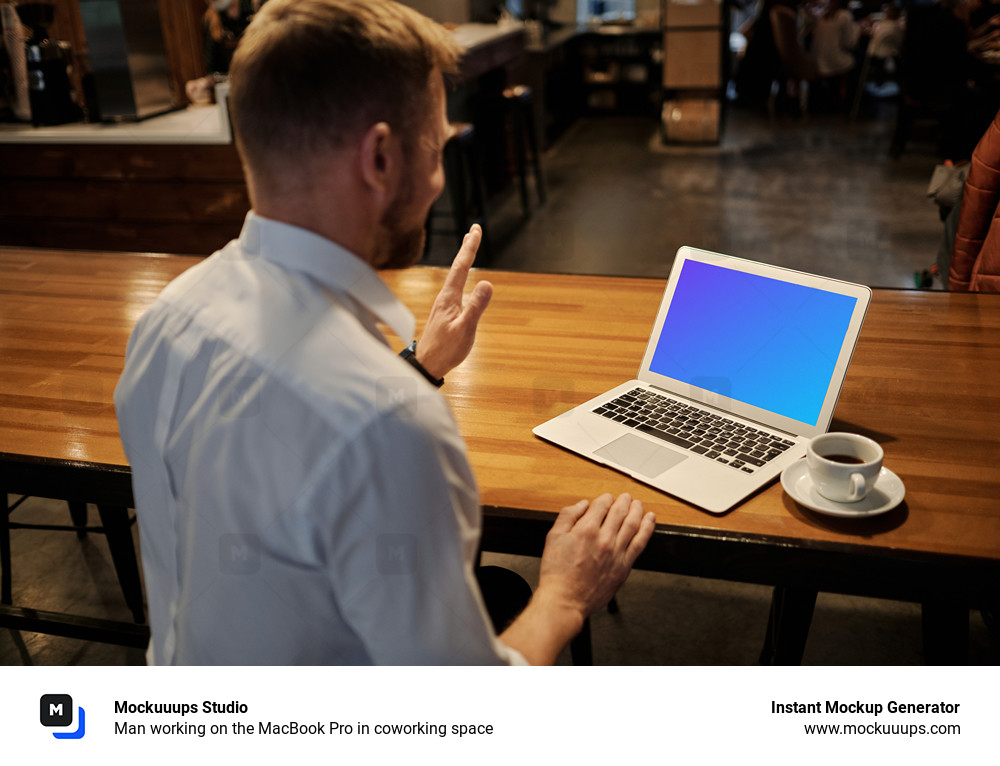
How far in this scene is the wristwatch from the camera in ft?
4.49

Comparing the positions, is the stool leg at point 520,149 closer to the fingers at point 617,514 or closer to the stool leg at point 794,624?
the stool leg at point 794,624

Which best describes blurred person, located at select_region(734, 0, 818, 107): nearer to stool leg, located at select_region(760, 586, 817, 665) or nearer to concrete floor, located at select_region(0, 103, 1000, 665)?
concrete floor, located at select_region(0, 103, 1000, 665)

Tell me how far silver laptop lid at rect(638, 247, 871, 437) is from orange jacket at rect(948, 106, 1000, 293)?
83 cm

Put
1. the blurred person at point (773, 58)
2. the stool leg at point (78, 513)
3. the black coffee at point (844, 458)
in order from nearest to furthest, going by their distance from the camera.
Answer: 1. the black coffee at point (844, 458)
2. the stool leg at point (78, 513)
3. the blurred person at point (773, 58)

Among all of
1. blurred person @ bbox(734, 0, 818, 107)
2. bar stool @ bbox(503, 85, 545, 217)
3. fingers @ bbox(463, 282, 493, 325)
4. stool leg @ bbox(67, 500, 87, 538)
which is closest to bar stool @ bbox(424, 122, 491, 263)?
bar stool @ bbox(503, 85, 545, 217)

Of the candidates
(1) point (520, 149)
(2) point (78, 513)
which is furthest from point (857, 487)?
(1) point (520, 149)

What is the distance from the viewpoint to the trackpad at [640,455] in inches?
45.0

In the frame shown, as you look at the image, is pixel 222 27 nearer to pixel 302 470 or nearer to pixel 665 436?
pixel 665 436

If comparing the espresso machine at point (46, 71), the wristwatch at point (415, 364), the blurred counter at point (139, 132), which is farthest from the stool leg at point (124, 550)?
the espresso machine at point (46, 71)

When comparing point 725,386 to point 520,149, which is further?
point 520,149

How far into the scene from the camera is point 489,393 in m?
1.38

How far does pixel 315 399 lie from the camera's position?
72 centimetres
